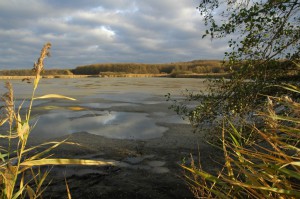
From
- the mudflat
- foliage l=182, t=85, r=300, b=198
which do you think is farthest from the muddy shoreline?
foliage l=182, t=85, r=300, b=198

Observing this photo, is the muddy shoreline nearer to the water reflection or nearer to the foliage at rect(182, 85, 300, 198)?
the water reflection

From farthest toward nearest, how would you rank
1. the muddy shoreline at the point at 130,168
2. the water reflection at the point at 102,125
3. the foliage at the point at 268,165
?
the water reflection at the point at 102,125
the muddy shoreline at the point at 130,168
the foliage at the point at 268,165

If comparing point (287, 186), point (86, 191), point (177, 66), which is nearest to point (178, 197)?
point (86, 191)

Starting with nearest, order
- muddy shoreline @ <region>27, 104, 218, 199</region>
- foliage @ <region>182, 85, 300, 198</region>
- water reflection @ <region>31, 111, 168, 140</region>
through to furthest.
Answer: foliage @ <region>182, 85, 300, 198</region>
muddy shoreline @ <region>27, 104, 218, 199</region>
water reflection @ <region>31, 111, 168, 140</region>

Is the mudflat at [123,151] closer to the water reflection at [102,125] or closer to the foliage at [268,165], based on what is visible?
the water reflection at [102,125]

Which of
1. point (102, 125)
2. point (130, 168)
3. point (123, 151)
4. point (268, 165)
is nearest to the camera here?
point (268, 165)

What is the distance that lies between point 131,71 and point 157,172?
319ft

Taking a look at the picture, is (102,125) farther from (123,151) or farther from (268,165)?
(268,165)

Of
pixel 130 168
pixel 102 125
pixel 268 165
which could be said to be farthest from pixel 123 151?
pixel 268 165

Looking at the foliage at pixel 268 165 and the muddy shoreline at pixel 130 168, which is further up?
the foliage at pixel 268 165

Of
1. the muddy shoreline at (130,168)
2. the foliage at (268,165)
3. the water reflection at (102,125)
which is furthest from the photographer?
the water reflection at (102,125)

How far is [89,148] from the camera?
30.2 feet

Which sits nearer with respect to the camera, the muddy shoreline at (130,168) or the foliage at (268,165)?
the foliage at (268,165)

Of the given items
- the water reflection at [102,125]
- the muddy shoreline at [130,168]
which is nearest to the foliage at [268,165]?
the muddy shoreline at [130,168]
